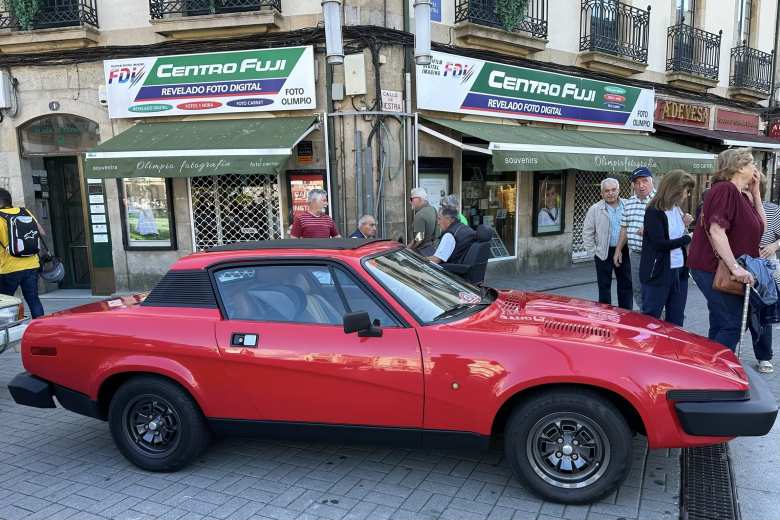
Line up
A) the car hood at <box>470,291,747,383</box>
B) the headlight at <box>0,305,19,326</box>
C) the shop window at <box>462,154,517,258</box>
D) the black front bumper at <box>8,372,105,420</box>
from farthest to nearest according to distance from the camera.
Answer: the shop window at <box>462,154,517,258</box>
the headlight at <box>0,305,19,326</box>
the black front bumper at <box>8,372,105,420</box>
the car hood at <box>470,291,747,383</box>

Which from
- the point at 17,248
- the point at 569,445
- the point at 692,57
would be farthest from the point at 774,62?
the point at 17,248

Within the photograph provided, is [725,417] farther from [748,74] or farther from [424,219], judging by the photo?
[748,74]

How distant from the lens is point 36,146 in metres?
9.69

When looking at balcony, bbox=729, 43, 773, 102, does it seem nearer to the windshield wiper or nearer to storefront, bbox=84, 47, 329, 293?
storefront, bbox=84, 47, 329, 293

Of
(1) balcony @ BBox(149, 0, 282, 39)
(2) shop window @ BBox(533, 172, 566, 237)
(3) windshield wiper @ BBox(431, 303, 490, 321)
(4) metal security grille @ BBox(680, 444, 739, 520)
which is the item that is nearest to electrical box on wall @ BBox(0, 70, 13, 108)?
(1) balcony @ BBox(149, 0, 282, 39)

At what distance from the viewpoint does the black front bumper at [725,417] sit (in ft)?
8.68

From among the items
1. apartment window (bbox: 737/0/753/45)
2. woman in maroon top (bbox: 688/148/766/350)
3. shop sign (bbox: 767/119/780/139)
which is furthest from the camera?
shop sign (bbox: 767/119/780/139)

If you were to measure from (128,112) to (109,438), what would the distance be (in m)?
6.95

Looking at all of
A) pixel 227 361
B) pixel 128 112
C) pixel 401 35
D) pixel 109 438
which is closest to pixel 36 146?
pixel 128 112

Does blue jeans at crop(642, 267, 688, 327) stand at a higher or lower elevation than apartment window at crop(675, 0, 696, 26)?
lower

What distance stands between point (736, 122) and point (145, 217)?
53.7ft

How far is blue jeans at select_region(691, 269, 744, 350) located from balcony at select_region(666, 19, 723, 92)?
1073cm

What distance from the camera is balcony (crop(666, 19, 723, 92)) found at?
516 inches

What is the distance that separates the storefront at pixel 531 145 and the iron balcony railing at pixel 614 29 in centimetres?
75
